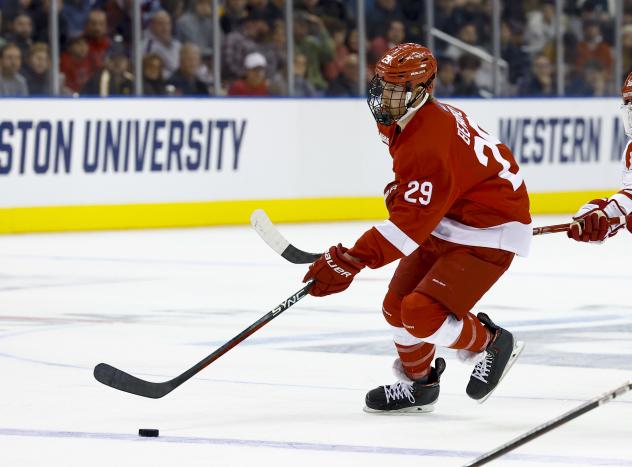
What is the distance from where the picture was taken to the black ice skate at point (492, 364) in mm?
4984

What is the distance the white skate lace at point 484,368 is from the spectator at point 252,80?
9054 mm

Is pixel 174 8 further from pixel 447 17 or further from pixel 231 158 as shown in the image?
pixel 447 17

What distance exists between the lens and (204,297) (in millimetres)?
8375

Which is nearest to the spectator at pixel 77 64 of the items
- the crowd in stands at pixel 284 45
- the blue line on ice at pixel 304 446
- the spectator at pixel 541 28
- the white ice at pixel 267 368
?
the crowd in stands at pixel 284 45

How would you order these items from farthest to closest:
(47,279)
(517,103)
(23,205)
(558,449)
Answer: (517,103) < (23,205) < (47,279) < (558,449)

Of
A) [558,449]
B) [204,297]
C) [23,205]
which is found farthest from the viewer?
[23,205]

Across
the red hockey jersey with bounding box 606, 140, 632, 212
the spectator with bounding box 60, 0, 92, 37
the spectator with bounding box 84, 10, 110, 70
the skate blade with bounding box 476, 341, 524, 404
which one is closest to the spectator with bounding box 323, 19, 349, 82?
the spectator with bounding box 84, 10, 110, 70

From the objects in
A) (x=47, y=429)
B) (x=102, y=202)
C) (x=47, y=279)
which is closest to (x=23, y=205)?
(x=102, y=202)

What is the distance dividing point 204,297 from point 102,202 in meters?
4.80

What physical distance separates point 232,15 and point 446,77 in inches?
89.9

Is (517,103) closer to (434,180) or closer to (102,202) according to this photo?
(102,202)

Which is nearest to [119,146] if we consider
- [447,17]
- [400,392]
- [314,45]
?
[314,45]

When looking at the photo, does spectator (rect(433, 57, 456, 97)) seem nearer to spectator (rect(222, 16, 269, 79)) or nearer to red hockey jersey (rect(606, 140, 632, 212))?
spectator (rect(222, 16, 269, 79))

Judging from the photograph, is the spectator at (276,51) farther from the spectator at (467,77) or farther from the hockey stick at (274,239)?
the hockey stick at (274,239)
